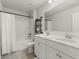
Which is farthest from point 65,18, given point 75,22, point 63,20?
point 75,22

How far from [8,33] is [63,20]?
7.23 ft

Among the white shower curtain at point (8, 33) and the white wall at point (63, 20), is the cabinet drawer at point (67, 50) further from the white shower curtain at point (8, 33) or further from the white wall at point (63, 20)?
the white shower curtain at point (8, 33)

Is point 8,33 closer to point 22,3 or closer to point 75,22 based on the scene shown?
point 22,3

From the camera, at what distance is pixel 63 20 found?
5.80ft

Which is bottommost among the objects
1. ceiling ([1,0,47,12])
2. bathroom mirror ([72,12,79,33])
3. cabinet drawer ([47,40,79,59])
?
cabinet drawer ([47,40,79,59])

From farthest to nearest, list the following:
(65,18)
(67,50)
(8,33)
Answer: (8,33) < (65,18) < (67,50)

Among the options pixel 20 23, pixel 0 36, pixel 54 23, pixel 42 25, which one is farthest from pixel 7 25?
pixel 54 23

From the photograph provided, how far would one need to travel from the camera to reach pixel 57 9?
199 centimetres

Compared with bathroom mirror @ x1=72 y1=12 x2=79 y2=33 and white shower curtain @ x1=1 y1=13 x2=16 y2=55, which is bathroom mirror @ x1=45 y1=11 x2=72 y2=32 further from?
→ white shower curtain @ x1=1 y1=13 x2=16 y2=55

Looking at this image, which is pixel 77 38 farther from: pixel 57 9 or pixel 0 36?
pixel 0 36

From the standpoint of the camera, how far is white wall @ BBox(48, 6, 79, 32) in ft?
5.18

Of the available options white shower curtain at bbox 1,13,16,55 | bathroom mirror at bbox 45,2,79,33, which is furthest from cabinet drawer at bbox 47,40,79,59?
white shower curtain at bbox 1,13,16,55

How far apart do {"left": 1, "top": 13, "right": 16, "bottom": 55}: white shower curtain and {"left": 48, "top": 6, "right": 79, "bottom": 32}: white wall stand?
1.79 m

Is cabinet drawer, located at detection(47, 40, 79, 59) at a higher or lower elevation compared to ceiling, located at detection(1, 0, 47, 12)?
lower
